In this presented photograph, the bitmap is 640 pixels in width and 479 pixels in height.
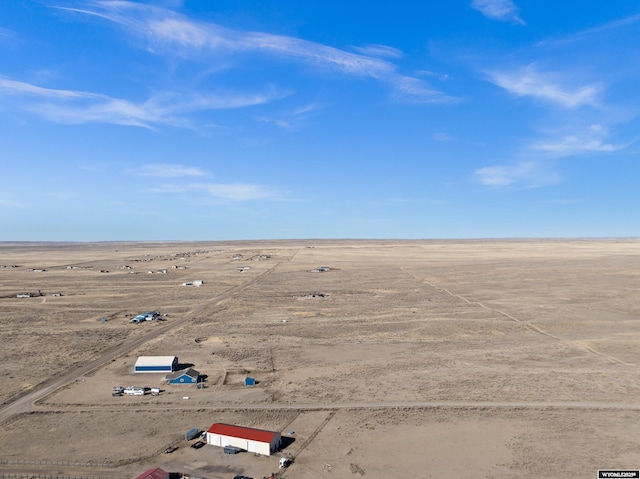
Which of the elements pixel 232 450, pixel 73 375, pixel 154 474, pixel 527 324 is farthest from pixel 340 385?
pixel 527 324

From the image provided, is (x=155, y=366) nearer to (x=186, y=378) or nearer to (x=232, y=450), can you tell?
(x=186, y=378)

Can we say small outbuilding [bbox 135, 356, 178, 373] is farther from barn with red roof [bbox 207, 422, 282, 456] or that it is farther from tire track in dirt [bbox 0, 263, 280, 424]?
barn with red roof [bbox 207, 422, 282, 456]

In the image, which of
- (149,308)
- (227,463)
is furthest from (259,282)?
(227,463)

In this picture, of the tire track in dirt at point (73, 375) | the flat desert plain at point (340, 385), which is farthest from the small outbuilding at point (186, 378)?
the tire track in dirt at point (73, 375)

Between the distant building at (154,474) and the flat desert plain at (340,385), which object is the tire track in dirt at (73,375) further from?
the distant building at (154,474)

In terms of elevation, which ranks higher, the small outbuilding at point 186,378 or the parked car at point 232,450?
the small outbuilding at point 186,378

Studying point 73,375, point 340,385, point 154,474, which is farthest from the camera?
point 73,375
